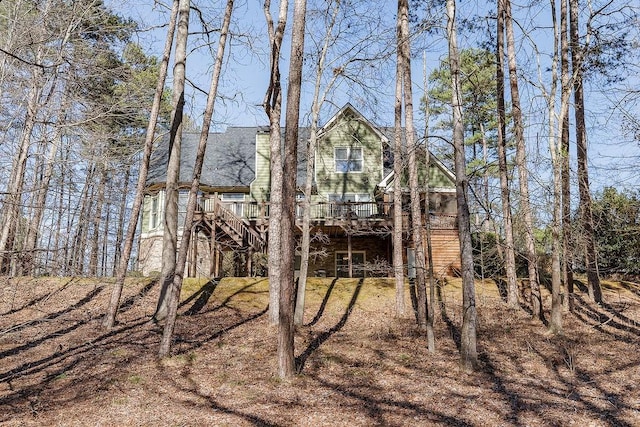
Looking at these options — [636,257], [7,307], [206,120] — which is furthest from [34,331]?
[636,257]

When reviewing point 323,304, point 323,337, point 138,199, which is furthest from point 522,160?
point 138,199

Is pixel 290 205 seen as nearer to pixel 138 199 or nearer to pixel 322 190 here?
pixel 138 199

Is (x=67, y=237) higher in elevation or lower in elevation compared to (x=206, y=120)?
lower

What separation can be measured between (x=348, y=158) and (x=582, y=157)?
1163 cm

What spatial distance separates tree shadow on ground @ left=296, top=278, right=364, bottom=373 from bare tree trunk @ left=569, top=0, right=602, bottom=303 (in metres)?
6.68

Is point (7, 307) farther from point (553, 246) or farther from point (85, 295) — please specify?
point (553, 246)

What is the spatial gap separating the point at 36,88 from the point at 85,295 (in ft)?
22.2

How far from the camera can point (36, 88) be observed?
11.7 metres

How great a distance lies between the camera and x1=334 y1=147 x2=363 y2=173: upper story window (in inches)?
918

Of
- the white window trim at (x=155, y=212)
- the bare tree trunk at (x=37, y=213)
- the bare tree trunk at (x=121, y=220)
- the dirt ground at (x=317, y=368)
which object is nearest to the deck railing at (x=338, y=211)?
the white window trim at (x=155, y=212)

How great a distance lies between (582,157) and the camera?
43.9 ft

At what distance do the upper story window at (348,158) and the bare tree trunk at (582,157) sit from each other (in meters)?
11.1

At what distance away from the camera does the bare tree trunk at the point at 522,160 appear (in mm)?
11844

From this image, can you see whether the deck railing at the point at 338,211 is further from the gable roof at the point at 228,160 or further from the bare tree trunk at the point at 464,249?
the bare tree trunk at the point at 464,249
